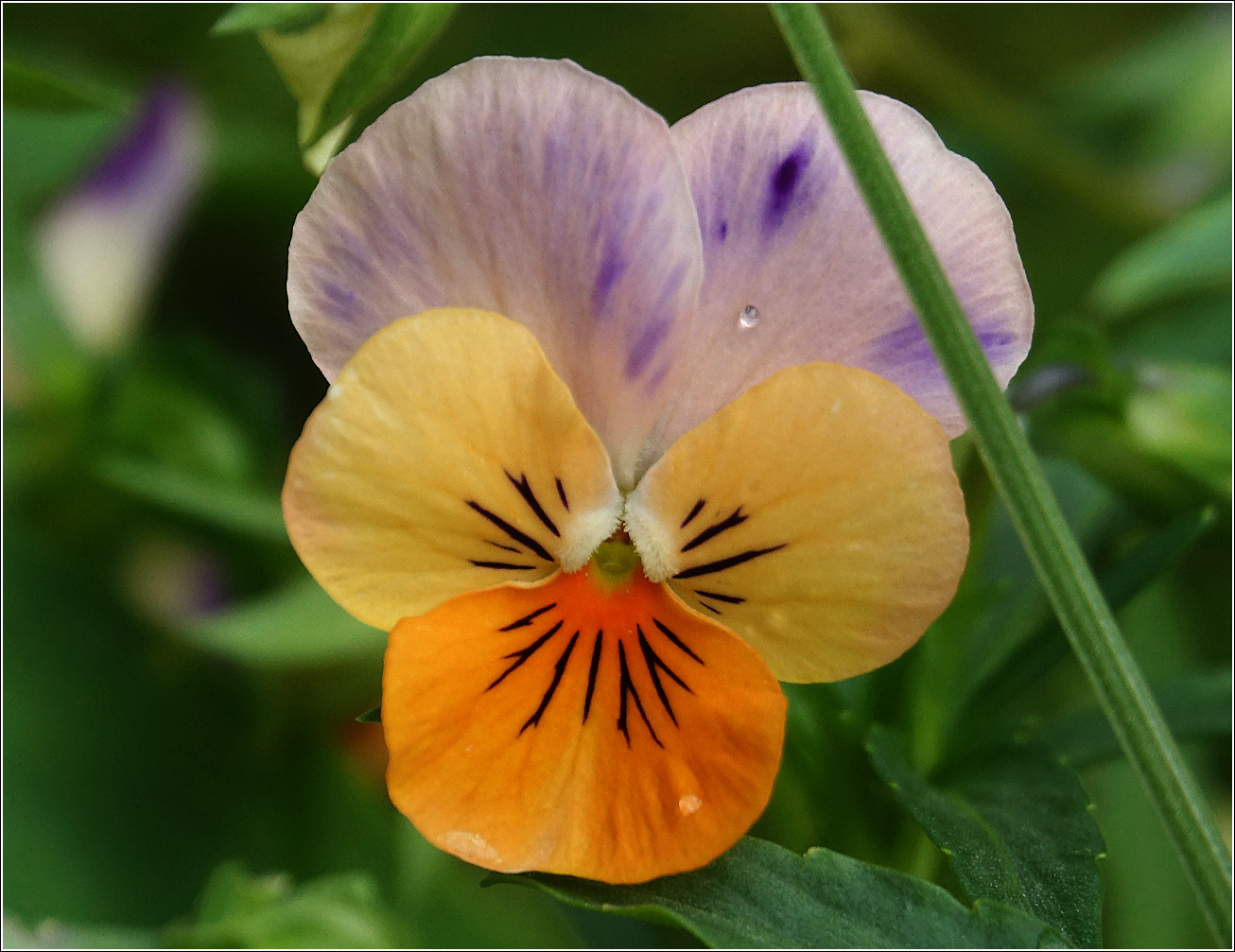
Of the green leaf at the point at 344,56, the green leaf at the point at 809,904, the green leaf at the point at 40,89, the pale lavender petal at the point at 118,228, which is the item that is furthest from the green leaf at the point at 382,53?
the pale lavender petal at the point at 118,228

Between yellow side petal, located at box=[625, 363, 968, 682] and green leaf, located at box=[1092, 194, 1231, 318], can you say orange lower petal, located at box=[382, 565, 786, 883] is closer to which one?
yellow side petal, located at box=[625, 363, 968, 682]

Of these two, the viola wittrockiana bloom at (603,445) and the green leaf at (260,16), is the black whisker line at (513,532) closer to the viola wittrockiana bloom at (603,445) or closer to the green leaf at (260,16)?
the viola wittrockiana bloom at (603,445)

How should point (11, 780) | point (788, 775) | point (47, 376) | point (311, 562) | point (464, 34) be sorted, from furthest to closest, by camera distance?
point (464, 34) → point (47, 376) → point (11, 780) → point (788, 775) → point (311, 562)

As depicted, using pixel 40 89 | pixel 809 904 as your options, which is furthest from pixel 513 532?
pixel 40 89

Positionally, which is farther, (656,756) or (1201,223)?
(1201,223)

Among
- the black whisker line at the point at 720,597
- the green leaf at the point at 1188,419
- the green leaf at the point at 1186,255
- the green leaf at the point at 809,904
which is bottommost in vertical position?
the green leaf at the point at 809,904

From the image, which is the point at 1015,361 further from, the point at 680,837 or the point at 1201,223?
the point at 1201,223

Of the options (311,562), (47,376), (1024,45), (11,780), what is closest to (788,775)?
(311,562)
